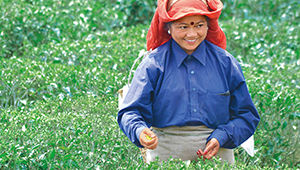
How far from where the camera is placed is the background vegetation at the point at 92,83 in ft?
10.1

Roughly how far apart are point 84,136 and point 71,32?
3221 millimetres

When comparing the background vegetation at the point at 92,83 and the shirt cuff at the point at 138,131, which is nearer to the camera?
the shirt cuff at the point at 138,131

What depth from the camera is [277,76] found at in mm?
4531

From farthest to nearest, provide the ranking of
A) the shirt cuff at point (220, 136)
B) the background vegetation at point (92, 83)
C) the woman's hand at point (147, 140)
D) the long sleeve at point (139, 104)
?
1. the background vegetation at point (92, 83)
2. the shirt cuff at point (220, 136)
3. the long sleeve at point (139, 104)
4. the woman's hand at point (147, 140)

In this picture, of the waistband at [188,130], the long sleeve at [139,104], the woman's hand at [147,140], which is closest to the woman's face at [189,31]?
the long sleeve at [139,104]

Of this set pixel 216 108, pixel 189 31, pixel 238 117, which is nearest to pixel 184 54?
pixel 189 31

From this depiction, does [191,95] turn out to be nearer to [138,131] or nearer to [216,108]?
[216,108]

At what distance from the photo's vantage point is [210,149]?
247 centimetres

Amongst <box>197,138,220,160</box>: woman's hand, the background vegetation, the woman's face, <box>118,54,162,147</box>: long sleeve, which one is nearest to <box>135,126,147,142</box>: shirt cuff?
<box>118,54,162,147</box>: long sleeve

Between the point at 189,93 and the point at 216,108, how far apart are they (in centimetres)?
20

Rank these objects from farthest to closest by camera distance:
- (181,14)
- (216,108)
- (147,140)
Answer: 1. (216,108)
2. (181,14)
3. (147,140)

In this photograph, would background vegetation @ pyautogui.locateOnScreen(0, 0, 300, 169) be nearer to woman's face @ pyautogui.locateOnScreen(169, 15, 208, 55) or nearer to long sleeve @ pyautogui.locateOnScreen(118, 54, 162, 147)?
long sleeve @ pyautogui.locateOnScreen(118, 54, 162, 147)

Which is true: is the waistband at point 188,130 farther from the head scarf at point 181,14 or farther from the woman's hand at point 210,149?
the head scarf at point 181,14

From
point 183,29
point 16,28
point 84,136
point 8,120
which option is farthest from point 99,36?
point 183,29
